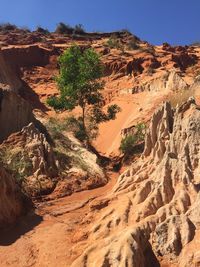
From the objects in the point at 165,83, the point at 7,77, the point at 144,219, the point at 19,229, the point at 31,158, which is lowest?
the point at 144,219

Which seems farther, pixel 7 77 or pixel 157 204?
pixel 7 77

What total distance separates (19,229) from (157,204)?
160 inches

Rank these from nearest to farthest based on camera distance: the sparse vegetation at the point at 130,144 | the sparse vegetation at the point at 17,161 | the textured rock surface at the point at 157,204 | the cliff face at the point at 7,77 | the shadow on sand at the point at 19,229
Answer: the textured rock surface at the point at 157,204 → the shadow on sand at the point at 19,229 → the sparse vegetation at the point at 17,161 → the sparse vegetation at the point at 130,144 → the cliff face at the point at 7,77

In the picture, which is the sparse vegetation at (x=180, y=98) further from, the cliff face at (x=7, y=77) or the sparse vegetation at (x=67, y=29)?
the sparse vegetation at (x=67, y=29)

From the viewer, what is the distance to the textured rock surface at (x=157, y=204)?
9750mm

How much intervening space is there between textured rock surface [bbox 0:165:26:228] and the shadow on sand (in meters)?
0.19

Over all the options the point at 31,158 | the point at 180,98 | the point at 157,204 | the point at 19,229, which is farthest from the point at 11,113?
the point at 157,204

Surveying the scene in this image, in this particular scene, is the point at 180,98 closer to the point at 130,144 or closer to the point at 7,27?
the point at 130,144

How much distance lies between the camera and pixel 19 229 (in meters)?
13.2

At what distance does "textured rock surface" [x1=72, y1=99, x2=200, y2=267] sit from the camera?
32.0 ft

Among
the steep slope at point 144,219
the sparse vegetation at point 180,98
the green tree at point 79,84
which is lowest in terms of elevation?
the steep slope at point 144,219

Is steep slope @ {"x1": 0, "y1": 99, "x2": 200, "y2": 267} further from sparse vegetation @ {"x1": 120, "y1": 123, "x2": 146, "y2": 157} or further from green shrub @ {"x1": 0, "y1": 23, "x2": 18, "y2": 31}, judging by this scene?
green shrub @ {"x1": 0, "y1": 23, "x2": 18, "y2": 31}

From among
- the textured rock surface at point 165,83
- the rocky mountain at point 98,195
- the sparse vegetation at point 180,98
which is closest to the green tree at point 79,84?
the rocky mountain at point 98,195

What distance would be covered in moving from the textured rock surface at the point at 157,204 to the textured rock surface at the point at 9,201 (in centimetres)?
280
